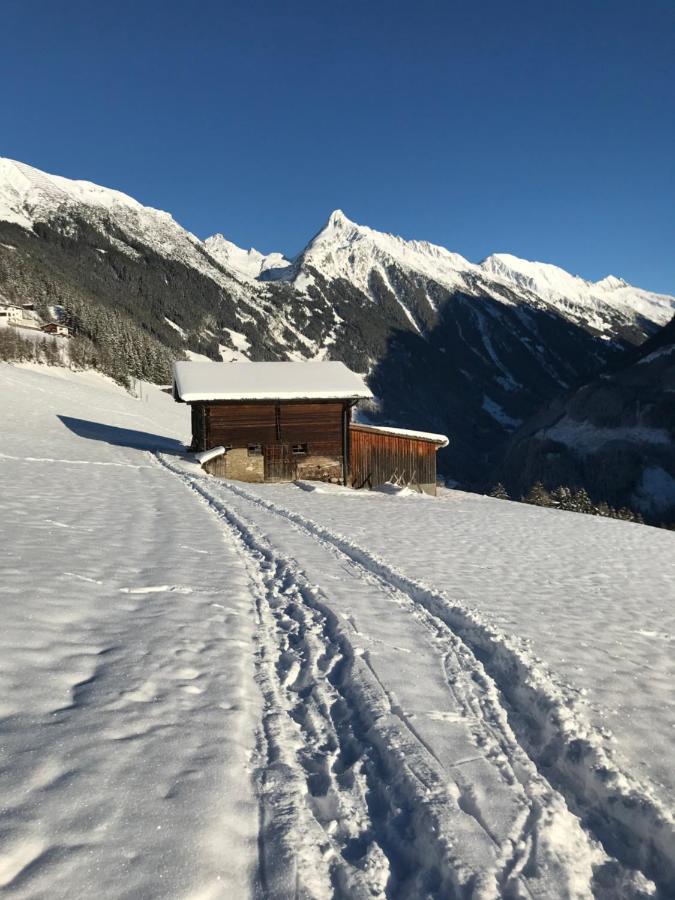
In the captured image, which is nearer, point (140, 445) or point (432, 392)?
point (140, 445)

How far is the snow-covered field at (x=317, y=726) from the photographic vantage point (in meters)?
3.03

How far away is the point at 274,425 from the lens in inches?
1081

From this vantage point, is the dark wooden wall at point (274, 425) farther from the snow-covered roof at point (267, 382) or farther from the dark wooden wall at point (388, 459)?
the dark wooden wall at point (388, 459)

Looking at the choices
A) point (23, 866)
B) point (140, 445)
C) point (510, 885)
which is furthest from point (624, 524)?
point (140, 445)

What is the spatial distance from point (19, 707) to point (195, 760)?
145cm

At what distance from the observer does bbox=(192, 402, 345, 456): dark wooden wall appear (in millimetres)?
27031

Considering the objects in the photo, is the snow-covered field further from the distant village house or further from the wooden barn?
the distant village house

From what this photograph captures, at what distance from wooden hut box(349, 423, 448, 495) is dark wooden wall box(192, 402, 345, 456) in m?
1.17

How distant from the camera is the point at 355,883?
9.69 feet

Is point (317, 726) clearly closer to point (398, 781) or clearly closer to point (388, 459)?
point (398, 781)

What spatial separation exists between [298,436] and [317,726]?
77.2 feet

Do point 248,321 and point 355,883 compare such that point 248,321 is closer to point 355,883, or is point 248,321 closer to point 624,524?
point 624,524

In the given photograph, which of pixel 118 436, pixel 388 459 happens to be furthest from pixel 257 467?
pixel 118 436

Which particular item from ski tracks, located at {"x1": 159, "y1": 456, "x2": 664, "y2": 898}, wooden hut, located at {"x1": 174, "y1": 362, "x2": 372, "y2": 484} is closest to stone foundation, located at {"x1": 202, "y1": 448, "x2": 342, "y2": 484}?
wooden hut, located at {"x1": 174, "y1": 362, "x2": 372, "y2": 484}
